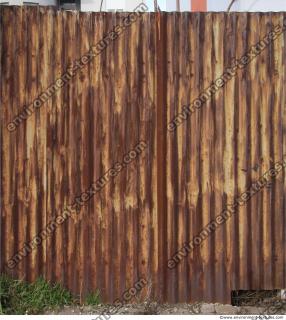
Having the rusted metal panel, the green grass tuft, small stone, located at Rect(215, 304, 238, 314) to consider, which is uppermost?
the rusted metal panel

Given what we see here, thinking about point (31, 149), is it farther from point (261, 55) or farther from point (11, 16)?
point (261, 55)

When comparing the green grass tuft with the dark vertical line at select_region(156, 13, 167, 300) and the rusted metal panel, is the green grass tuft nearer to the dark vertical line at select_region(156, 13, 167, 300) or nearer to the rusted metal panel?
the rusted metal panel

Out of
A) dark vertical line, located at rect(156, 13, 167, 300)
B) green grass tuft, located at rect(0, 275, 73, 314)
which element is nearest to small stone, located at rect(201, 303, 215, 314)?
dark vertical line, located at rect(156, 13, 167, 300)

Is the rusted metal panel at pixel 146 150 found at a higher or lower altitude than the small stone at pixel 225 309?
higher

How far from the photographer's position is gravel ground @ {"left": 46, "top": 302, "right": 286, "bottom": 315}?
442 cm

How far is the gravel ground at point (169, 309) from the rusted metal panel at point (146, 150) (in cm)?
8

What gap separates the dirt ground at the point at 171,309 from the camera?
4.42 metres

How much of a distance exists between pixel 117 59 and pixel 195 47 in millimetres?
676

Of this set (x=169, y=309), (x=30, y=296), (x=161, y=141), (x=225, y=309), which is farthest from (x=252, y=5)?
(x=30, y=296)

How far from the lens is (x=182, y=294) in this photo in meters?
4.57

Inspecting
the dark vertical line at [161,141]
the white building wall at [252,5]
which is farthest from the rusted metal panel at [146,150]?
the white building wall at [252,5]

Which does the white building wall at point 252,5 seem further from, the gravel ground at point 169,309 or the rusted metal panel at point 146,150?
the gravel ground at point 169,309

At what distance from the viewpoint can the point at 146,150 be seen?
4.55 metres

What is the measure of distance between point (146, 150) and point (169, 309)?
4.47 feet
